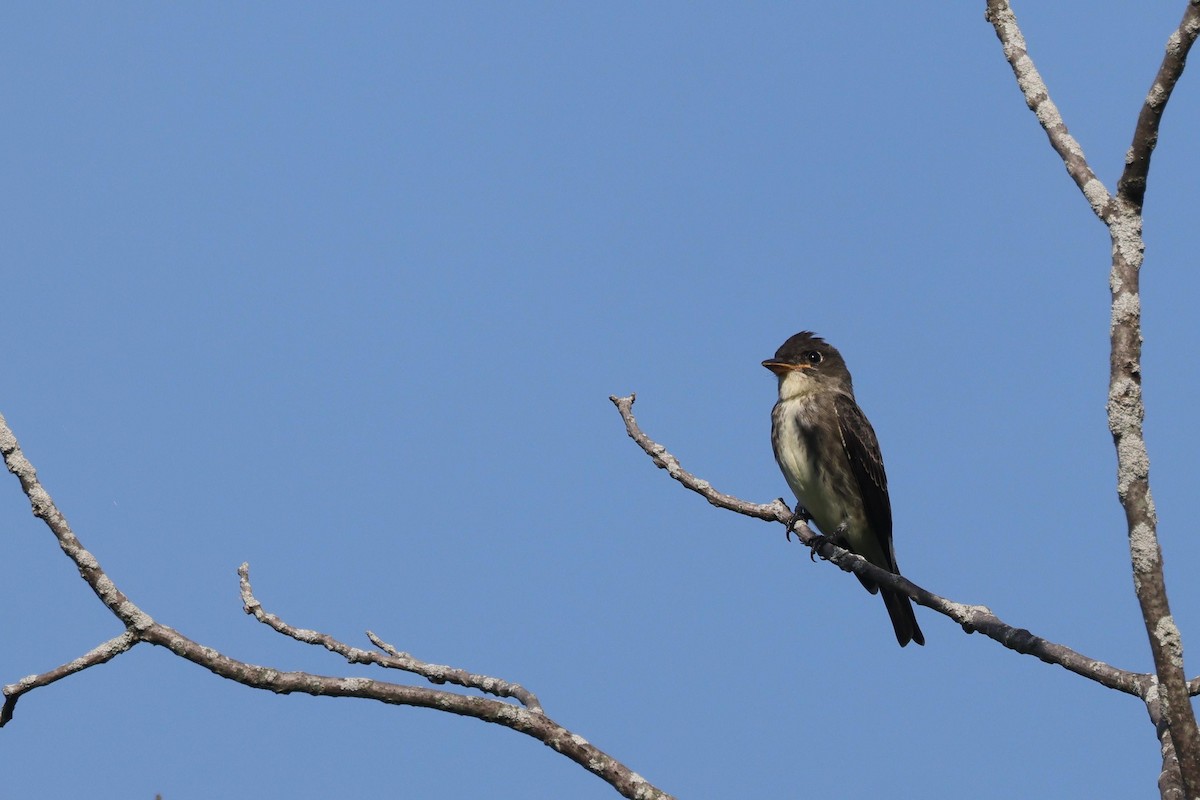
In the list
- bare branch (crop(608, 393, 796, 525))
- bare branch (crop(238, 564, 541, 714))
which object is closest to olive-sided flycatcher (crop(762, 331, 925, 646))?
bare branch (crop(608, 393, 796, 525))

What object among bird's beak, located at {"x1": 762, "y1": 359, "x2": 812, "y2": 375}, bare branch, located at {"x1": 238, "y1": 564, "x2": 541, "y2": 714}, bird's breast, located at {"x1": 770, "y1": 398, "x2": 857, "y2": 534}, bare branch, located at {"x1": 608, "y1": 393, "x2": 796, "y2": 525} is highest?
bird's beak, located at {"x1": 762, "y1": 359, "x2": 812, "y2": 375}

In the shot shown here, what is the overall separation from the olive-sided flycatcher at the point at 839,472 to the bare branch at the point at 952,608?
8.46ft

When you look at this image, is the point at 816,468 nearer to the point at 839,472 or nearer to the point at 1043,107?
the point at 839,472

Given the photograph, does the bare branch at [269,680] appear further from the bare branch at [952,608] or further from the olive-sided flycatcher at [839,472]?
the olive-sided flycatcher at [839,472]

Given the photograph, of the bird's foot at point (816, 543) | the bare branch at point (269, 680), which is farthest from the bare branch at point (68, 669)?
the bird's foot at point (816, 543)

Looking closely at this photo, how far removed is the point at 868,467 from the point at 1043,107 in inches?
244

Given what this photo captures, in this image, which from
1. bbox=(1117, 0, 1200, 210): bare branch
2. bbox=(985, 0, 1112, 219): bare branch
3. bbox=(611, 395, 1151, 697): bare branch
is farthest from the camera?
bbox=(611, 395, 1151, 697): bare branch

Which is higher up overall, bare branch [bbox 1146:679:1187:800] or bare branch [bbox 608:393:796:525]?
bare branch [bbox 608:393:796:525]

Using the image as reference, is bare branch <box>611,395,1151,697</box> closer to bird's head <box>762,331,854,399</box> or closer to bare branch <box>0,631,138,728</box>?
bare branch <box>0,631,138,728</box>

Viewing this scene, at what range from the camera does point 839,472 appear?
9.80 metres

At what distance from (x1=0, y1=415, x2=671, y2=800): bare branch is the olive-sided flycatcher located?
19.2ft

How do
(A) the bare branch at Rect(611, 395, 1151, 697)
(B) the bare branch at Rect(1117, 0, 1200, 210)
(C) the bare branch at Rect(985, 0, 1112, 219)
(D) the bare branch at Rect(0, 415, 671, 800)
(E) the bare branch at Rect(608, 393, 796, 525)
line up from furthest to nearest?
(E) the bare branch at Rect(608, 393, 796, 525) < (A) the bare branch at Rect(611, 395, 1151, 697) < (D) the bare branch at Rect(0, 415, 671, 800) < (C) the bare branch at Rect(985, 0, 1112, 219) < (B) the bare branch at Rect(1117, 0, 1200, 210)

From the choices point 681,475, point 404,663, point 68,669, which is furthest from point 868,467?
point 68,669

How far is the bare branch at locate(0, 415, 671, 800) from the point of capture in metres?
3.81
